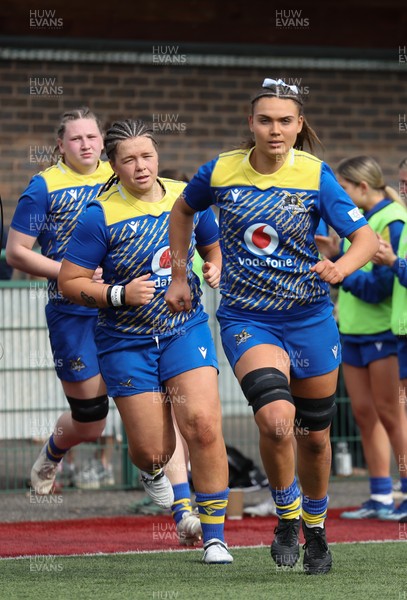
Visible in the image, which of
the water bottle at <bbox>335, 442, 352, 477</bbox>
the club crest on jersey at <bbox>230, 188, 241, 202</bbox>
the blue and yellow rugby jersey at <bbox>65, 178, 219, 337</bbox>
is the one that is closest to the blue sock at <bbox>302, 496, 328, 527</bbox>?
the blue and yellow rugby jersey at <bbox>65, 178, 219, 337</bbox>

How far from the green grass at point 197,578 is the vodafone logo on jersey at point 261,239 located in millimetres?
1442

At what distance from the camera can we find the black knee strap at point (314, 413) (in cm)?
574

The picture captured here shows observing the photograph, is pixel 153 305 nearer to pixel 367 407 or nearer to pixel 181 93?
pixel 367 407

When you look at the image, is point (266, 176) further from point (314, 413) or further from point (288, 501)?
point (288, 501)

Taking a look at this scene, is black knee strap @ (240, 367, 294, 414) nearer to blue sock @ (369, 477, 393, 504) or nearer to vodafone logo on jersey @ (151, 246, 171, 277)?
vodafone logo on jersey @ (151, 246, 171, 277)

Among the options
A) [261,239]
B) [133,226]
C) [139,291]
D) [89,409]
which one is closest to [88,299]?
[139,291]

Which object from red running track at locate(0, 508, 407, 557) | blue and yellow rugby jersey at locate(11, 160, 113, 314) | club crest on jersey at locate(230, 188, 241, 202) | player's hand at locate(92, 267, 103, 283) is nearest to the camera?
club crest on jersey at locate(230, 188, 241, 202)

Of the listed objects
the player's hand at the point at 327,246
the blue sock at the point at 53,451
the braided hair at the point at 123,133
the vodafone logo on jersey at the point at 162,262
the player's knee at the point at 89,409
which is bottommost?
the blue sock at the point at 53,451

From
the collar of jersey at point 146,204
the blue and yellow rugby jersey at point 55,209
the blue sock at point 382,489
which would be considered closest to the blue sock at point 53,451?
the blue and yellow rugby jersey at point 55,209

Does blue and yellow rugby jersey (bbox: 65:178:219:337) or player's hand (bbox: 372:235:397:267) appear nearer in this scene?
blue and yellow rugby jersey (bbox: 65:178:219:337)

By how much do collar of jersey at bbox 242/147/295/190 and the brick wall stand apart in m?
6.81

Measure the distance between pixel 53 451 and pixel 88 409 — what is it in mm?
470

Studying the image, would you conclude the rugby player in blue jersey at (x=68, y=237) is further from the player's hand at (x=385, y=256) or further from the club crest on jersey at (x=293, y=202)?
the club crest on jersey at (x=293, y=202)

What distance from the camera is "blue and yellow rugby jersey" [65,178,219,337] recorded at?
19.8 feet
